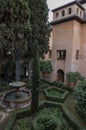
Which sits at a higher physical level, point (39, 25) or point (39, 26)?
point (39, 25)

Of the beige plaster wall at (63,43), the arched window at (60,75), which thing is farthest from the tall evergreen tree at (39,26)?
the arched window at (60,75)

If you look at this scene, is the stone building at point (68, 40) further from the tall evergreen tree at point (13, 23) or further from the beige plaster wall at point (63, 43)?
the tall evergreen tree at point (13, 23)

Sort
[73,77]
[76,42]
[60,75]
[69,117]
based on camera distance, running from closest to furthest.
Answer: [69,117], [73,77], [76,42], [60,75]

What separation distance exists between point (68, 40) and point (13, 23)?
855 cm

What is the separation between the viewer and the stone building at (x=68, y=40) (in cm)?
1755

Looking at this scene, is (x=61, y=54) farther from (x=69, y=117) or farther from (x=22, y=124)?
(x=22, y=124)

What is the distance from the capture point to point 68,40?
18.0 m

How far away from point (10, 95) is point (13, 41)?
6390 millimetres

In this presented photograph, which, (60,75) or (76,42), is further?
(60,75)

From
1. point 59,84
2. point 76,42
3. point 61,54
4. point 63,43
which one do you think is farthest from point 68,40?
point 59,84

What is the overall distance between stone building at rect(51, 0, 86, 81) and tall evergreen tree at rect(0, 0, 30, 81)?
6668 millimetres

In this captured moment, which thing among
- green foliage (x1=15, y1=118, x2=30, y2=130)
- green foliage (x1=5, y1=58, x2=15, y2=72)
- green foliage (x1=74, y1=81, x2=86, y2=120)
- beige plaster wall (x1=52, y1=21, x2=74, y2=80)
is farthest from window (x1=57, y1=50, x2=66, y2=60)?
green foliage (x1=15, y1=118, x2=30, y2=130)

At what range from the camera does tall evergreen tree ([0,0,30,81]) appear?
39.8 ft

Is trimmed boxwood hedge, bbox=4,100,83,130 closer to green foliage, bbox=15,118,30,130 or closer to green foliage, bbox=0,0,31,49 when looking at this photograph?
green foliage, bbox=15,118,30,130
